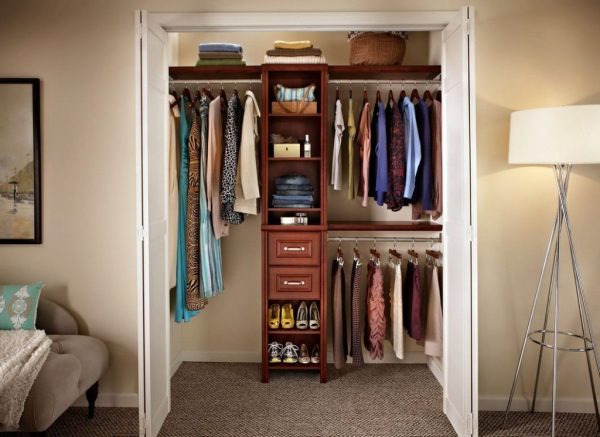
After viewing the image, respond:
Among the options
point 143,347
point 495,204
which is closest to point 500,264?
point 495,204

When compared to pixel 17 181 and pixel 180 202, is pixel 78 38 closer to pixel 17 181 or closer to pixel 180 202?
pixel 17 181

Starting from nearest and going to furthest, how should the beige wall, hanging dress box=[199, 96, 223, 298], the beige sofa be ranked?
the beige sofa < the beige wall < hanging dress box=[199, 96, 223, 298]

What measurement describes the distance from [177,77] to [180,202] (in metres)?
0.91

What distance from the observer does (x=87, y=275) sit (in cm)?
305

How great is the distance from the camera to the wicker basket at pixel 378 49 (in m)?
3.47

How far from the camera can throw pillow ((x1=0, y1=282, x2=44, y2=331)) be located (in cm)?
→ 278

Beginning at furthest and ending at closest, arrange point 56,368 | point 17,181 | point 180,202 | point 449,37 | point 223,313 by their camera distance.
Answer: point 223,313 → point 180,202 → point 17,181 → point 449,37 → point 56,368

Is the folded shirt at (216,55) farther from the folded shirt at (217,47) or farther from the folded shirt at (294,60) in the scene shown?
the folded shirt at (294,60)

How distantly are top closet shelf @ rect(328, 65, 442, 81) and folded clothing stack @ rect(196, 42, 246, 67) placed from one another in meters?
0.67

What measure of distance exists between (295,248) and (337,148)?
0.77 metres

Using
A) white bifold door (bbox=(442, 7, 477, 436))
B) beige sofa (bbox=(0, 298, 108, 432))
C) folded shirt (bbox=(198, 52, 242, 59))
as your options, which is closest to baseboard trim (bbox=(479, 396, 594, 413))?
white bifold door (bbox=(442, 7, 477, 436))

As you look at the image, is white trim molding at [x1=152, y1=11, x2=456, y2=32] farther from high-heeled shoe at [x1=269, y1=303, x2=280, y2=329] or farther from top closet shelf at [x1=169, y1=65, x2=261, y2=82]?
high-heeled shoe at [x1=269, y1=303, x2=280, y2=329]

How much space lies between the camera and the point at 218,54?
351 centimetres

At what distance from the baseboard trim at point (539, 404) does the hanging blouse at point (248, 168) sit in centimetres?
189
